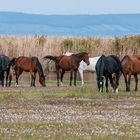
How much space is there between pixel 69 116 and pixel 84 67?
2882 centimetres

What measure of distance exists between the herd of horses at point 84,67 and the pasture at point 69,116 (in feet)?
11.7

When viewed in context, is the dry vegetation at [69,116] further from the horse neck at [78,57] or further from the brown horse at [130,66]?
the horse neck at [78,57]

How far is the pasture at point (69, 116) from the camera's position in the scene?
15.2 m

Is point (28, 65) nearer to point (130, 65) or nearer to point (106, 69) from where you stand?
point (130, 65)

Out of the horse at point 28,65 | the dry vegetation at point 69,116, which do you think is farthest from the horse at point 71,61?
the dry vegetation at point 69,116

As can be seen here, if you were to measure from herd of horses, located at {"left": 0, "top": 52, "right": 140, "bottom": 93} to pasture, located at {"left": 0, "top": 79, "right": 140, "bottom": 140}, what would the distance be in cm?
357

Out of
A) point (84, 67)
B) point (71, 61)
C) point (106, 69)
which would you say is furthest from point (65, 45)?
point (106, 69)

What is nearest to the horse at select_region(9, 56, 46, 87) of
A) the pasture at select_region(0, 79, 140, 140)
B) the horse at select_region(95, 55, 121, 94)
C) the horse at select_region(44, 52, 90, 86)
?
the horse at select_region(44, 52, 90, 86)

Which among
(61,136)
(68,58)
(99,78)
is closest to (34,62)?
(68,58)

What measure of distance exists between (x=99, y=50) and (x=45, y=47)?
5.00 m

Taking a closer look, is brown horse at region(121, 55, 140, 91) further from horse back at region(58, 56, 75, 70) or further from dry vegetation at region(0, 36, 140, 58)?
dry vegetation at region(0, 36, 140, 58)

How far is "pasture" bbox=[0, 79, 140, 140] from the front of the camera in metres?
15.2

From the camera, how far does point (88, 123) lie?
57.7 feet

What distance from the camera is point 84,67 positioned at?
159 feet
